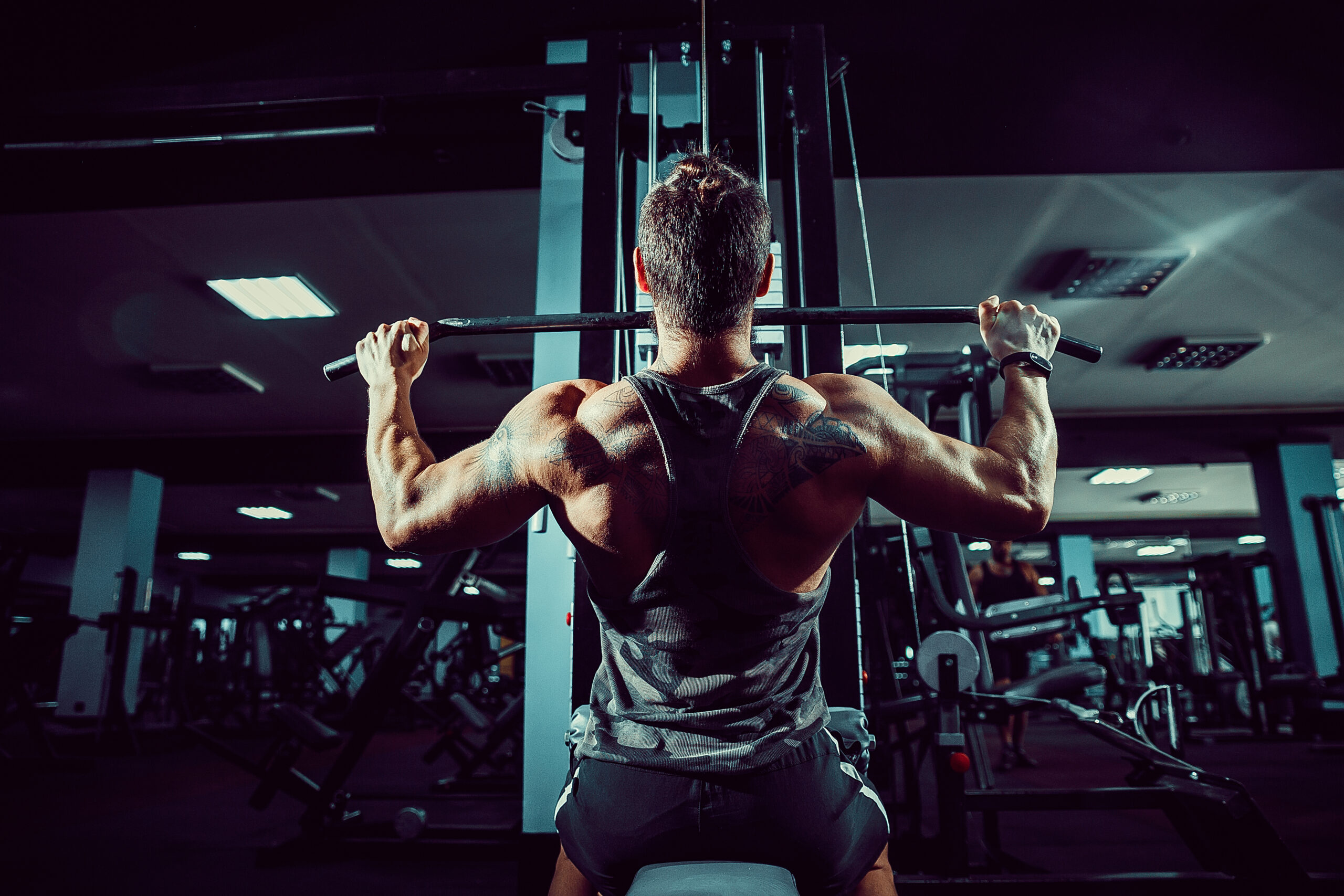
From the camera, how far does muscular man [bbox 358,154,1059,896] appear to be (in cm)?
88

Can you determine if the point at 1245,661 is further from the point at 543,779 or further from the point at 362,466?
the point at 362,466

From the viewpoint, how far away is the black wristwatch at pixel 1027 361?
3.77ft

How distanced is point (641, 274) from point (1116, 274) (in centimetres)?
467

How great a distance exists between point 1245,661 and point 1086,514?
16.9 ft

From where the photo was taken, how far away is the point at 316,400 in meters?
6.94

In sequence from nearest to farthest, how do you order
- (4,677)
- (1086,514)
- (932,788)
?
(932,788)
(4,677)
(1086,514)

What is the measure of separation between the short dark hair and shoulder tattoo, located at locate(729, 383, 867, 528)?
0.13 metres

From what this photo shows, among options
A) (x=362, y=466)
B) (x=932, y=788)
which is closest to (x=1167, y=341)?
(x=932, y=788)

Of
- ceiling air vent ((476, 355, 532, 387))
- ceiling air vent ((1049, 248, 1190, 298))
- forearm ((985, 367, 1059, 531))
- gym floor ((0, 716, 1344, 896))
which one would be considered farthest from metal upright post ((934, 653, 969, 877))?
ceiling air vent ((476, 355, 532, 387))

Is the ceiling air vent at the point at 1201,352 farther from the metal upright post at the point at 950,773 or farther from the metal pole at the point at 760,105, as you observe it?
the metal pole at the point at 760,105

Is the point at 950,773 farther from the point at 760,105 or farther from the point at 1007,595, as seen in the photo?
the point at 1007,595

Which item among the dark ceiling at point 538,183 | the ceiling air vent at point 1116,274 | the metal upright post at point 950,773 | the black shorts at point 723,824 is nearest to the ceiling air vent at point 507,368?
the dark ceiling at point 538,183

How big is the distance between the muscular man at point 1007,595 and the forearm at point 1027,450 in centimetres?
365

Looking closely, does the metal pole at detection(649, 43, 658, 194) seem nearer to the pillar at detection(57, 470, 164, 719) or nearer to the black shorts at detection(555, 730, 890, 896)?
the black shorts at detection(555, 730, 890, 896)
